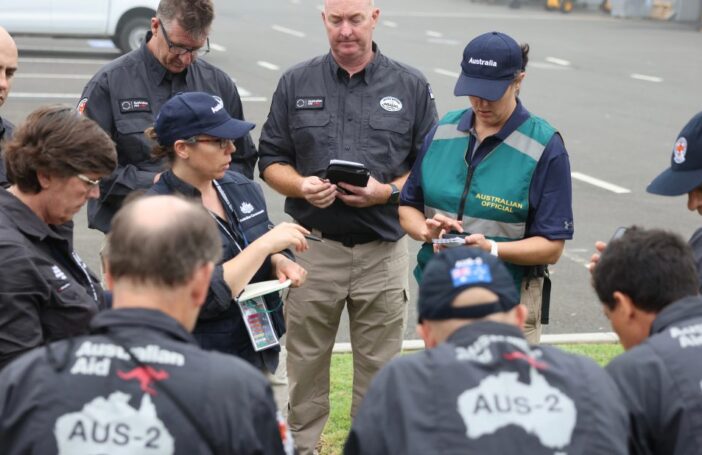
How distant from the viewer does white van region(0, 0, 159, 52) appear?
63.2 ft

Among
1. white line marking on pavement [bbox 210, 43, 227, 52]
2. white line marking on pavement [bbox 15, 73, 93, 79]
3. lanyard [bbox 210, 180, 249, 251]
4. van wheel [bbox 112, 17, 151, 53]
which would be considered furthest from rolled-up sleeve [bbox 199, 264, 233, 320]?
white line marking on pavement [bbox 210, 43, 227, 52]

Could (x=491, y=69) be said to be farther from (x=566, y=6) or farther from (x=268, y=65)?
(x=566, y=6)

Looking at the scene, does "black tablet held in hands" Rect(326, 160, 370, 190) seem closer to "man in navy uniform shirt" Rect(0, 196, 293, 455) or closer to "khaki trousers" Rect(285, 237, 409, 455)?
"khaki trousers" Rect(285, 237, 409, 455)

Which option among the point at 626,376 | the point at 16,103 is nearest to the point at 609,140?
the point at 16,103

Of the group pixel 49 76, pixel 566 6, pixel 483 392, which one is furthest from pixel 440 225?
pixel 566 6

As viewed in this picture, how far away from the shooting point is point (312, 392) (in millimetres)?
6043

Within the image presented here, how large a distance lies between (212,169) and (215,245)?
1.73 meters

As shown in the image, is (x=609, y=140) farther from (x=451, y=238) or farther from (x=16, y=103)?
(x=451, y=238)

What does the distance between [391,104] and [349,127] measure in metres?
0.27

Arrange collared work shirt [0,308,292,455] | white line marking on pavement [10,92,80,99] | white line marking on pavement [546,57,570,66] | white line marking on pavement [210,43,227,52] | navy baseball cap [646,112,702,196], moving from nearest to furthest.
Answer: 1. collared work shirt [0,308,292,455]
2. navy baseball cap [646,112,702,196]
3. white line marking on pavement [10,92,80,99]
4. white line marking on pavement [210,43,227,52]
5. white line marking on pavement [546,57,570,66]

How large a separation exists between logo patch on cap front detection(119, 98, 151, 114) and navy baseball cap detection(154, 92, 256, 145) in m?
1.12

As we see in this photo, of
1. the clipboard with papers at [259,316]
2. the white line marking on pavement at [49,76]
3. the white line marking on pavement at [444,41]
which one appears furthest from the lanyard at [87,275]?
the white line marking on pavement at [444,41]

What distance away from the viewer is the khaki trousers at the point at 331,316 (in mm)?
5977

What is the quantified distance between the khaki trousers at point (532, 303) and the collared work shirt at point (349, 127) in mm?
951
